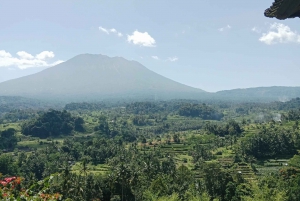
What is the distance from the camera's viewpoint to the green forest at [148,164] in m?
34.1

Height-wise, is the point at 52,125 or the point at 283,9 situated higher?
the point at 283,9

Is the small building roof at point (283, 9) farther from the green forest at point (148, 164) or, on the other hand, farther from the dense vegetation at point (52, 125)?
the dense vegetation at point (52, 125)

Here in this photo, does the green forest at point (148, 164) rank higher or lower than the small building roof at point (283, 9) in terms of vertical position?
lower

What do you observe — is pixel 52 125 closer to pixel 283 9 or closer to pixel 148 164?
pixel 148 164

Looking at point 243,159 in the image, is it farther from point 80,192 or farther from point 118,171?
point 80,192

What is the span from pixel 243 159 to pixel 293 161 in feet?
62.5

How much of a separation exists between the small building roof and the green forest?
5724mm

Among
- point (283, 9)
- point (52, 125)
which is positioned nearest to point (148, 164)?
point (283, 9)

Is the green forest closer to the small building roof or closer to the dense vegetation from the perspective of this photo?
the dense vegetation

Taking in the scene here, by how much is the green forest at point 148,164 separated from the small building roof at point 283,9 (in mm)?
5724

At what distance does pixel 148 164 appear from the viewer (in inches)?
1991

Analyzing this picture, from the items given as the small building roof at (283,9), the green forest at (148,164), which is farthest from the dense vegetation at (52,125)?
the small building roof at (283,9)

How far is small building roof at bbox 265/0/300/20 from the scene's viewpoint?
16.2 feet

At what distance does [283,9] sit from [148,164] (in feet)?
155
